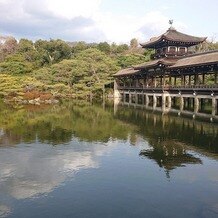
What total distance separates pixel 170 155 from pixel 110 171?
180 inches

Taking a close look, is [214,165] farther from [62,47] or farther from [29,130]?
[62,47]

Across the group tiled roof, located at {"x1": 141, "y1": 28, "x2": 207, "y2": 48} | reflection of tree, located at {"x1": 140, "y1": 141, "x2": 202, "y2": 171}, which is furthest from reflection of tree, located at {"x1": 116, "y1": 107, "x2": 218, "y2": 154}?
tiled roof, located at {"x1": 141, "y1": 28, "x2": 207, "y2": 48}

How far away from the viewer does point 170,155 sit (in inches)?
781

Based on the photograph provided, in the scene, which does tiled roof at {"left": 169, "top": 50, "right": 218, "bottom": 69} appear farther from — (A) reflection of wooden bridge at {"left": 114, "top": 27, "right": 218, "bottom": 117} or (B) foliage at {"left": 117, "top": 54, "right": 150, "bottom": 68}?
(B) foliage at {"left": 117, "top": 54, "right": 150, "bottom": 68}

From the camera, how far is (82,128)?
30906mm

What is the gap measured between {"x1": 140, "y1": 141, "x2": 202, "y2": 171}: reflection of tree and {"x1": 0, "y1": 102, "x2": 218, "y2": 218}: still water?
54 mm

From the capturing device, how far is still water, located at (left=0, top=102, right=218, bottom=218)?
1231 cm

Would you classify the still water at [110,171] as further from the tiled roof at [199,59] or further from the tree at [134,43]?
the tree at [134,43]

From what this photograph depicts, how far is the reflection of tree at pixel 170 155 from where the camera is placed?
1811 centimetres

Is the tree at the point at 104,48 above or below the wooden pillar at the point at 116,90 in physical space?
above

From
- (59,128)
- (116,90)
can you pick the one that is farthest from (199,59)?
(116,90)

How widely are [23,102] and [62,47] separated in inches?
1951

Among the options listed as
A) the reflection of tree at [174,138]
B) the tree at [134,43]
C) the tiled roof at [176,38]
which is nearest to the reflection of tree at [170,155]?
the reflection of tree at [174,138]

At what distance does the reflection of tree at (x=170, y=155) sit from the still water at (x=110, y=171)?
2.1 inches
